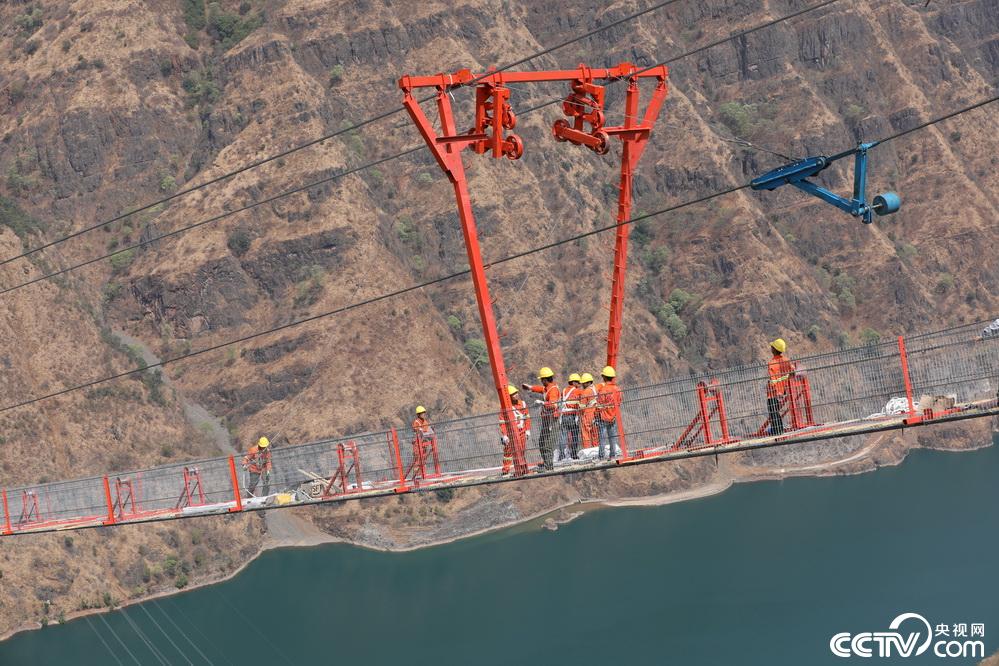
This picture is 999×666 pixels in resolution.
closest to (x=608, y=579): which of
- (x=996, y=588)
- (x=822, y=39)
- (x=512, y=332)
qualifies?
(x=996, y=588)

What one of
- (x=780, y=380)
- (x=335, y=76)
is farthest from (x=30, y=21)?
(x=780, y=380)

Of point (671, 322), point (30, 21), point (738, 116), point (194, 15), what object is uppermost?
point (194, 15)

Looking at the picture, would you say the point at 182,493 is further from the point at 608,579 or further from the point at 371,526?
the point at 371,526

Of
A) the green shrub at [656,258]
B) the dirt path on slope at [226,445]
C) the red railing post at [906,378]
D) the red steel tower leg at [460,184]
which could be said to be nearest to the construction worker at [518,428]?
the red steel tower leg at [460,184]

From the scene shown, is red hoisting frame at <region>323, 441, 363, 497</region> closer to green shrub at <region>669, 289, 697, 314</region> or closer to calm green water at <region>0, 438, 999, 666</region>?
calm green water at <region>0, 438, 999, 666</region>

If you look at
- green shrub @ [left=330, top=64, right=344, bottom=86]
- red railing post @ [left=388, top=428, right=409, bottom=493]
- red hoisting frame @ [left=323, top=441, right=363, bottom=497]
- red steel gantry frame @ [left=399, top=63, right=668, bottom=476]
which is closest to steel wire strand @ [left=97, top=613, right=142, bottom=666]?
Answer: red hoisting frame @ [left=323, top=441, right=363, bottom=497]

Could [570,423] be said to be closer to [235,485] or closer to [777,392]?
[777,392]

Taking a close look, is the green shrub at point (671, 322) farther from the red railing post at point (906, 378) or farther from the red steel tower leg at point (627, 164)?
the red railing post at point (906, 378)
